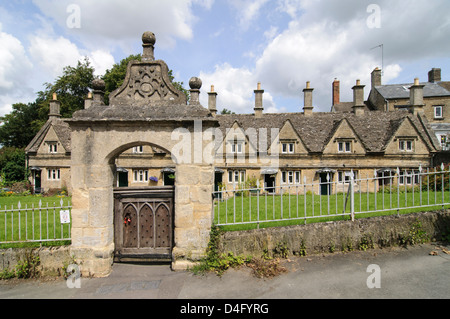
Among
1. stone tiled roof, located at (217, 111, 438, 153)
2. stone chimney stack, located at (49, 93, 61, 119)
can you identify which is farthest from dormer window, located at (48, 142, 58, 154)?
stone tiled roof, located at (217, 111, 438, 153)

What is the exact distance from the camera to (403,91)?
34375 millimetres

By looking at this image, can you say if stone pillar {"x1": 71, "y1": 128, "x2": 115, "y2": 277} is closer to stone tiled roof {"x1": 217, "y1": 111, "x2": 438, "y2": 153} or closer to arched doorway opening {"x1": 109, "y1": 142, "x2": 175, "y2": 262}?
arched doorway opening {"x1": 109, "y1": 142, "x2": 175, "y2": 262}

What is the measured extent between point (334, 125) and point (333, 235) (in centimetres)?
2056

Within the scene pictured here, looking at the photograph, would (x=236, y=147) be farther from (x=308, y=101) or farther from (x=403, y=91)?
(x=403, y=91)

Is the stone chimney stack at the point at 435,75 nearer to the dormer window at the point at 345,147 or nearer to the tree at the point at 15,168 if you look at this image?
the dormer window at the point at 345,147

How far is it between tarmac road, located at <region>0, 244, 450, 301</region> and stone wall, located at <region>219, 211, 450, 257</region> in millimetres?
238

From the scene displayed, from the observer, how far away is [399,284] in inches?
174

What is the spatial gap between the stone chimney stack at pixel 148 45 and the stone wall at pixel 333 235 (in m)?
4.53

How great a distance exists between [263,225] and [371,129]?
22.5m

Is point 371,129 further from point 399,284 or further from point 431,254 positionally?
point 399,284

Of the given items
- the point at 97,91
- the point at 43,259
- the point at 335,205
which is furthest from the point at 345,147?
the point at 43,259

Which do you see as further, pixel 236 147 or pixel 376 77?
pixel 376 77

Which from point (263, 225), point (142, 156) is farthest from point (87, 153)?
point (142, 156)

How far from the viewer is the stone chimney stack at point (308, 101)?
2455 cm
